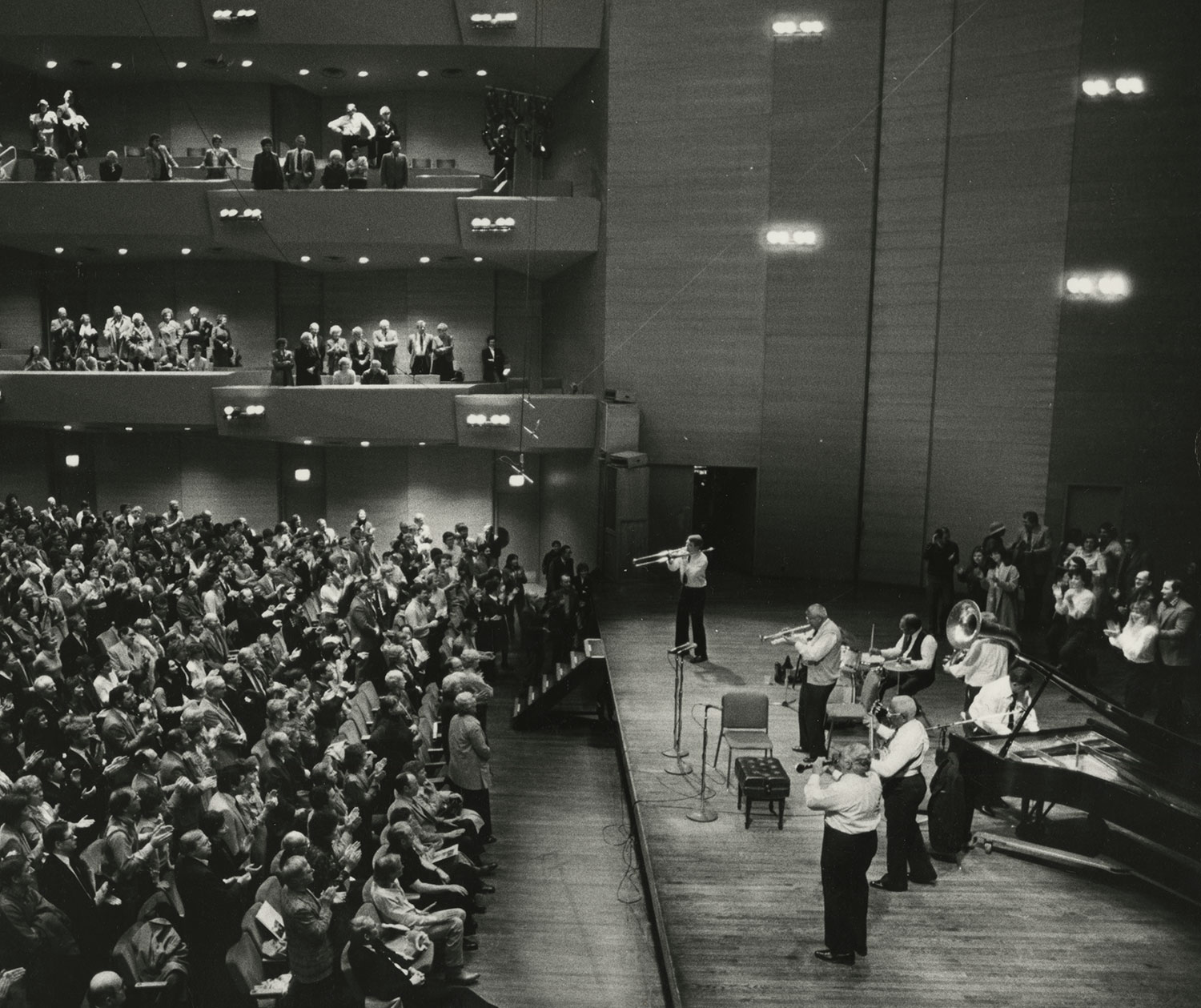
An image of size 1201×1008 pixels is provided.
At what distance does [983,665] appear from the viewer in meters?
8.91

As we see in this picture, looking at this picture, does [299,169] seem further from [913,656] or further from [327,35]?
[913,656]

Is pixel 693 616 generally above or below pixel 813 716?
above

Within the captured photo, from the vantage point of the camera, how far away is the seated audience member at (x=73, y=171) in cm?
1970

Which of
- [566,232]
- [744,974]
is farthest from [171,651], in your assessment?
[566,232]

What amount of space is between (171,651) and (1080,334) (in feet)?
41.1

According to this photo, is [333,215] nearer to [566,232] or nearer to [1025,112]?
[566,232]

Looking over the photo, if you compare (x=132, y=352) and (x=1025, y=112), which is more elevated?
(x=1025, y=112)

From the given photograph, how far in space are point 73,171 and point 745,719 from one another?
56.1 ft

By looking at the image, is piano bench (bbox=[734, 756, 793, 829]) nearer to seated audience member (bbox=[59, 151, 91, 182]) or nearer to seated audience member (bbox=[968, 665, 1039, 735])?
seated audience member (bbox=[968, 665, 1039, 735])

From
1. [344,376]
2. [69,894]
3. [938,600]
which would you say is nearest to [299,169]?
[344,376]

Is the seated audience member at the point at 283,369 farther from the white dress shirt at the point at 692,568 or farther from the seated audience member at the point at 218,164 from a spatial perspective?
the white dress shirt at the point at 692,568

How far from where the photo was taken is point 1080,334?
49.9ft

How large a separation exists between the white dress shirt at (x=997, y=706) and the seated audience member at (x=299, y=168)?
15.2 metres

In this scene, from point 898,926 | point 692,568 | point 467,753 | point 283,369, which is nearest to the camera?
point 898,926
